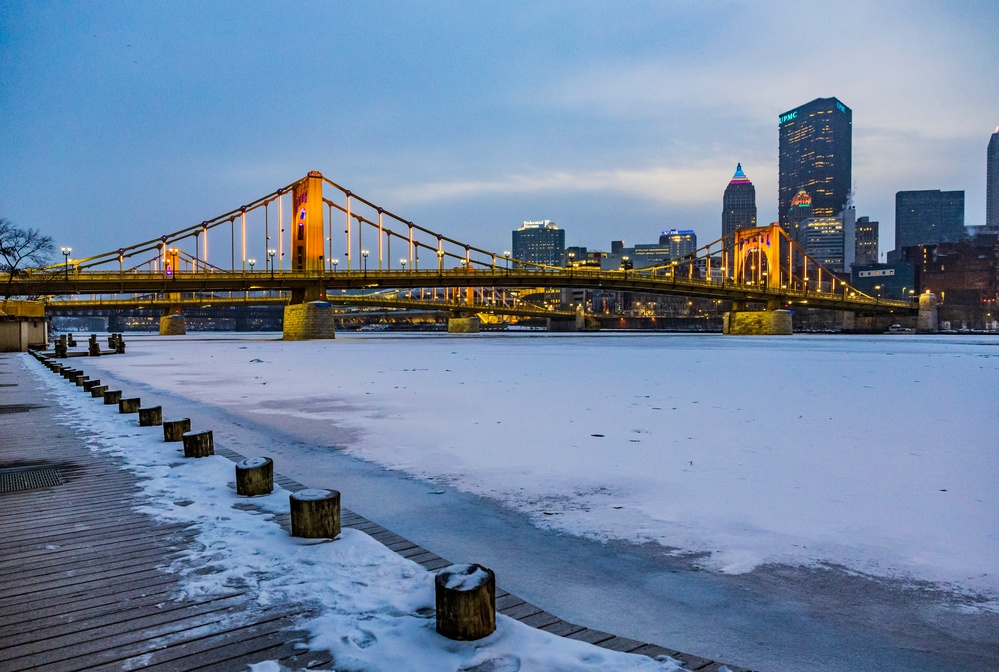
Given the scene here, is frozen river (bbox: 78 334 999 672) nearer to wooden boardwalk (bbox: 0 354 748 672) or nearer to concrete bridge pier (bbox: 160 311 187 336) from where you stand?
wooden boardwalk (bbox: 0 354 748 672)

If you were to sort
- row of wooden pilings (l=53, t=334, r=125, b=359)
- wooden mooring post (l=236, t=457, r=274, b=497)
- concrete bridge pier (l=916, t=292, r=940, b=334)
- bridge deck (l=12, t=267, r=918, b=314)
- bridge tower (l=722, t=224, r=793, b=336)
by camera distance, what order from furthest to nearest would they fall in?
concrete bridge pier (l=916, t=292, r=940, b=334), bridge tower (l=722, t=224, r=793, b=336), bridge deck (l=12, t=267, r=918, b=314), row of wooden pilings (l=53, t=334, r=125, b=359), wooden mooring post (l=236, t=457, r=274, b=497)

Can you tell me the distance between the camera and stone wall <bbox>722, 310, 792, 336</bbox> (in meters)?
90.4

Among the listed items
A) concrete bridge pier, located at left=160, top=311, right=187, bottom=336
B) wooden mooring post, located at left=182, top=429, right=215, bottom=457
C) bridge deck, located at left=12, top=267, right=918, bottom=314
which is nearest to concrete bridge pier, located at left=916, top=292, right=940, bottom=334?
bridge deck, located at left=12, top=267, right=918, bottom=314

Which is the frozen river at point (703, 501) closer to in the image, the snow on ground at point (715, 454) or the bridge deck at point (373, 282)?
the snow on ground at point (715, 454)

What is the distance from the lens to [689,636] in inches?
153

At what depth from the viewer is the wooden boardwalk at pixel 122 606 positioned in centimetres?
340

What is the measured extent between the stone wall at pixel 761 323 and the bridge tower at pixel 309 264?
5686 centimetres

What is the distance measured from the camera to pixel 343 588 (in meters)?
4.31

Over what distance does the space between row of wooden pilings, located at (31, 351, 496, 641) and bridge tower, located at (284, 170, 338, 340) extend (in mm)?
60282

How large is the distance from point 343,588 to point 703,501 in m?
4.13

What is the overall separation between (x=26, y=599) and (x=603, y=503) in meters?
4.94

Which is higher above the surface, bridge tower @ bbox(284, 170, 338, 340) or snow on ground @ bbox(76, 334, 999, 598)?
bridge tower @ bbox(284, 170, 338, 340)

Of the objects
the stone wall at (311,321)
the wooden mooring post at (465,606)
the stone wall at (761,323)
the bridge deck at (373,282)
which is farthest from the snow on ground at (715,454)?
the stone wall at (761,323)

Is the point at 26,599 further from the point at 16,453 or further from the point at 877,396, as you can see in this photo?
the point at 877,396
